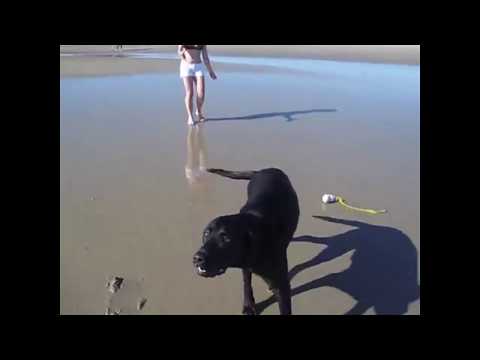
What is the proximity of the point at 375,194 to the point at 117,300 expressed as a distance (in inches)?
131

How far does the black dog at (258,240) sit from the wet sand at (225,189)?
47 centimetres

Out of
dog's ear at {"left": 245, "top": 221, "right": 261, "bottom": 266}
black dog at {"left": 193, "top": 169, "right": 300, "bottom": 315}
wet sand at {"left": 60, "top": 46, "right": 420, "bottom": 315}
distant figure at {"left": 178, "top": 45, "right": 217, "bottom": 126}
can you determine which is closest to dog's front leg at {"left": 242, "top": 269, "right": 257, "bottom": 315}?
black dog at {"left": 193, "top": 169, "right": 300, "bottom": 315}

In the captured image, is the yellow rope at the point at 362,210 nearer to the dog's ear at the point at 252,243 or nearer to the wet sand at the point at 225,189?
the wet sand at the point at 225,189

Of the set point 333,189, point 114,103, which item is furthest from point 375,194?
point 114,103

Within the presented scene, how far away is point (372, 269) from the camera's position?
405 centimetres

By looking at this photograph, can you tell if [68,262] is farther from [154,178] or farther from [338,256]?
[338,256]

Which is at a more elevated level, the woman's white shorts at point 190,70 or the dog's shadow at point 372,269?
the woman's white shorts at point 190,70

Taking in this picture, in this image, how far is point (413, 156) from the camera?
671 cm

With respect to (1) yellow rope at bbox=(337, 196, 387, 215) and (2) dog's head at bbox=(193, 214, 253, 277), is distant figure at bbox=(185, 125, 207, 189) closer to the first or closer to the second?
(1) yellow rope at bbox=(337, 196, 387, 215)

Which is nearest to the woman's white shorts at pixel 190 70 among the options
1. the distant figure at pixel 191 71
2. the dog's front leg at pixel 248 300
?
the distant figure at pixel 191 71

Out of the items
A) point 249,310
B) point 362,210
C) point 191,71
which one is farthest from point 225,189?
point 191,71

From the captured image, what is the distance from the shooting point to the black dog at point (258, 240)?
2857mm

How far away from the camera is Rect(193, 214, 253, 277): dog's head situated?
279 centimetres

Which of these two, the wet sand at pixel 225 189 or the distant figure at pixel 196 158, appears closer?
the wet sand at pixel 225 189
